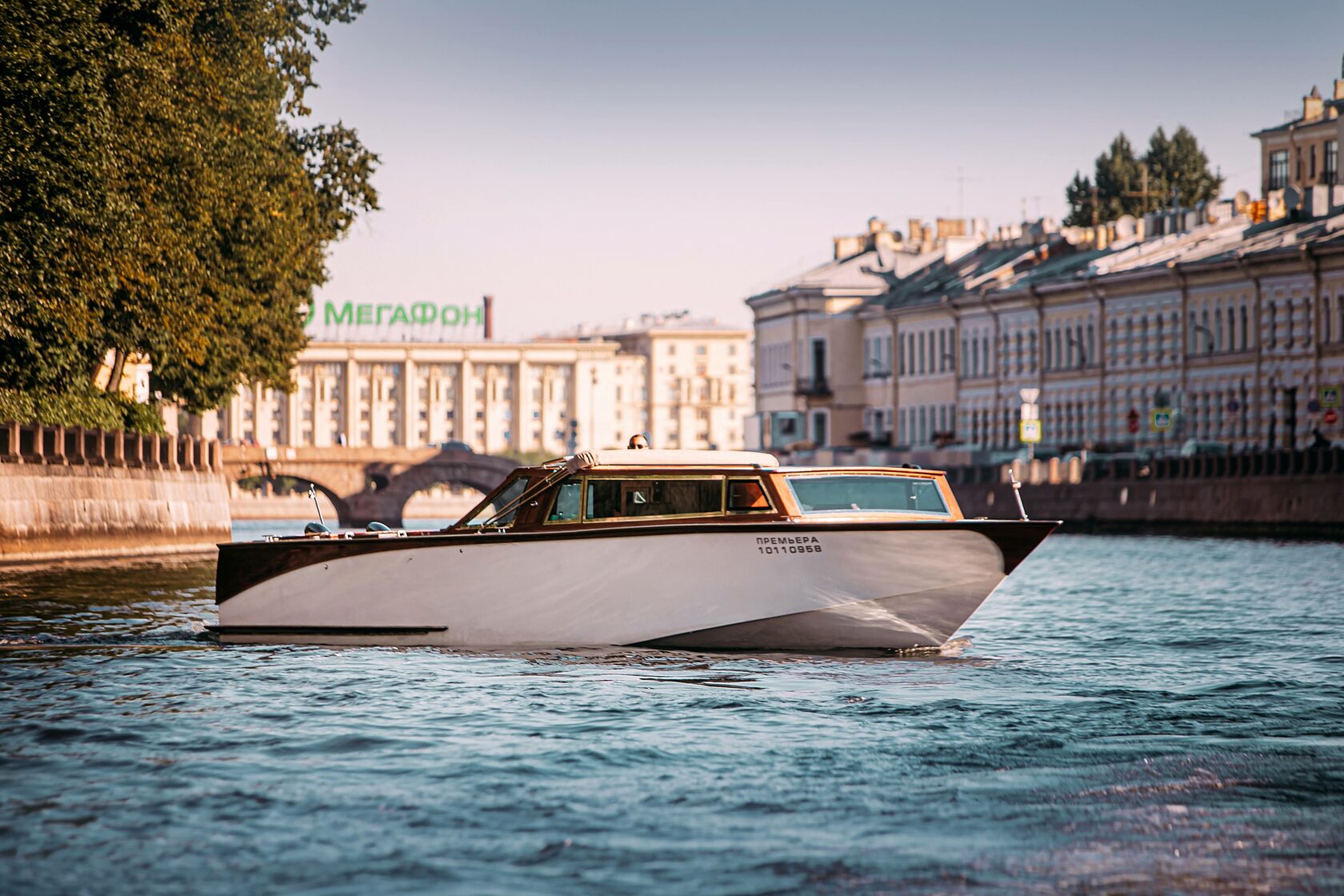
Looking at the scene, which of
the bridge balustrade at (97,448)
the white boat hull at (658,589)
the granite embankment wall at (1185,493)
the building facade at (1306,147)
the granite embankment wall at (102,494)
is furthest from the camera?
the building facade at (1306,147)

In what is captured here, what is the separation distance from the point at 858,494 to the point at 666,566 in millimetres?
2116

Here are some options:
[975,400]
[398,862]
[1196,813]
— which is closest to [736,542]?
[1196,813]

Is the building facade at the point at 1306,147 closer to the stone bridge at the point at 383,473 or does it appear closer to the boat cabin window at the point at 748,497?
the stone bridge at the point at 383,473

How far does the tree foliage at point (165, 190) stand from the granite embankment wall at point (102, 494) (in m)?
1.43

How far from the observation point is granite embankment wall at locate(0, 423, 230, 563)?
44.6 meters

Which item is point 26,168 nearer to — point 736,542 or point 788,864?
point 736,542

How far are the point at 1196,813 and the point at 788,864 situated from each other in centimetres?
295

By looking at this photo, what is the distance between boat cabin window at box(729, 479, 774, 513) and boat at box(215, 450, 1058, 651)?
0.02m

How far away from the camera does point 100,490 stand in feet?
163

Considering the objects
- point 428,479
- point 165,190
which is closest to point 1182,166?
point 428,479

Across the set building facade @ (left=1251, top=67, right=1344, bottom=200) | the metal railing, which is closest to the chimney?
building facade @ (left=1251, top=67, right=1344, bottom=200)

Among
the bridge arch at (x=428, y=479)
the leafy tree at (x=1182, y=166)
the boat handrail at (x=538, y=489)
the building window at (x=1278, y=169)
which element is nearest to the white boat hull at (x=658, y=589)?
the boat handrail at (x=538, y=489)

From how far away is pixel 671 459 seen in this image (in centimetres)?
2258

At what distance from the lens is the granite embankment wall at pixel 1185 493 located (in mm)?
66062
